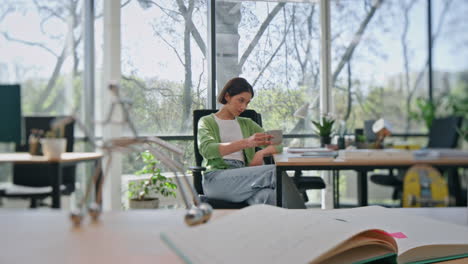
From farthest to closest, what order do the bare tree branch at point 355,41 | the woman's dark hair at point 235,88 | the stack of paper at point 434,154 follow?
the stack of paper at point 434,154 < the bare tree branch at point 355,41 < the woman's dark hair at point 235,88

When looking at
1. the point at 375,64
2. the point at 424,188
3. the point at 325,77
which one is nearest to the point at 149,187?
the point at 325,77

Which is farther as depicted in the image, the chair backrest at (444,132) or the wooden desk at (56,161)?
the chair backrest at (444,132)

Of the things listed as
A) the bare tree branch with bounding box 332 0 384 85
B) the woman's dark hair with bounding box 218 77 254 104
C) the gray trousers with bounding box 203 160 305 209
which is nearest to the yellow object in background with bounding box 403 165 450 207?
the bare tree branch with bounding box 332 0 384 85

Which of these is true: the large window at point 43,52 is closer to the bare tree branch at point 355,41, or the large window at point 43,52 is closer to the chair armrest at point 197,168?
the chair armrest at point 197,168

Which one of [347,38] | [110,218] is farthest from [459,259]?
[347,38]

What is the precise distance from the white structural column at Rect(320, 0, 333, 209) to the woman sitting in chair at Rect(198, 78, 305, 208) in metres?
0.06

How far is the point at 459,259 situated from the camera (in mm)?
424

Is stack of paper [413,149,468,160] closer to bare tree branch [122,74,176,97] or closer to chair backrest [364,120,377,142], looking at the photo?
chair backrest [364,120,377,142]

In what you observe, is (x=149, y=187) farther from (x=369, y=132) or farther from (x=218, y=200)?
(x=369, y=132)

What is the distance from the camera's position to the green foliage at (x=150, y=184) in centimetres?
59

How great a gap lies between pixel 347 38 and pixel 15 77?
616 millimetres

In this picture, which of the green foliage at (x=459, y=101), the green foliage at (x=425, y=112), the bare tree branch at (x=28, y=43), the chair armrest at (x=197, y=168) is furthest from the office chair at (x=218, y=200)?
the green foliage at (x=459, y=101)

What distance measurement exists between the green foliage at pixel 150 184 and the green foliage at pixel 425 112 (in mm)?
733

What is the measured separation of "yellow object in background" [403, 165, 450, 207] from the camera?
3.58 ft
